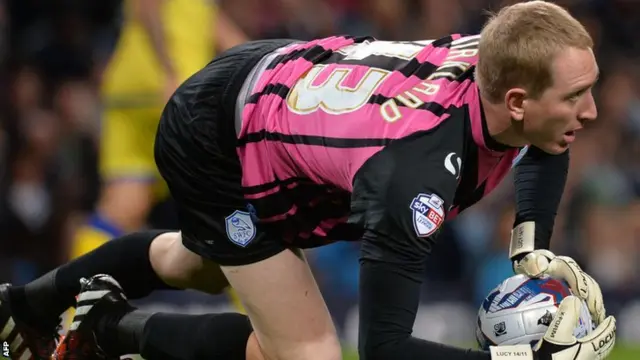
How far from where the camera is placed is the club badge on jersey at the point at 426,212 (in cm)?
361

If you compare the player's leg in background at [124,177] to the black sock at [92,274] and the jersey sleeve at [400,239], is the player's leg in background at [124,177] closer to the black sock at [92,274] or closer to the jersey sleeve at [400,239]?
the black sock at [92,274]

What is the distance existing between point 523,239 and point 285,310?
34.4 inches

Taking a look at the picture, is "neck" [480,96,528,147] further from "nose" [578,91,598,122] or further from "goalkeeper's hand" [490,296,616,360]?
"goalkeeper's hand" [490,296,616,360]

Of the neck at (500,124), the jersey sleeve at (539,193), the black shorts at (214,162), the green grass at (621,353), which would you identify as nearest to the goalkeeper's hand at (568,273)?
the jersey sleeve at (539,193)

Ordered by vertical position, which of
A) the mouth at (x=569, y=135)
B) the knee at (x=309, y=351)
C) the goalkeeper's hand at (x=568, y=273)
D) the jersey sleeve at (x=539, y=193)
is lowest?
the knee at (x=309, y=351)

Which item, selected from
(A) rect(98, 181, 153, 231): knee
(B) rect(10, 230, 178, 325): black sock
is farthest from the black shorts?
(A) rect(98, 181, 153, 231): knee

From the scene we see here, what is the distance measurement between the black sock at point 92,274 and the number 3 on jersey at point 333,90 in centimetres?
108

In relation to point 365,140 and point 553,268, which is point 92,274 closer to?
point 365,140

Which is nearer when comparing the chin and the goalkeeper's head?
the goalkeeper's head

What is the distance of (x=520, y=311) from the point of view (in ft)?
13.7

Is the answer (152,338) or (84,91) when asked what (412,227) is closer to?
(152,338)

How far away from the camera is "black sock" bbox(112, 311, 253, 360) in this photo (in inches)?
176

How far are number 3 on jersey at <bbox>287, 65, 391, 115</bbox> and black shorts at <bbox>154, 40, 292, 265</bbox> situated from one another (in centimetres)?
29

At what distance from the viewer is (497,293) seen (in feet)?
14.2
